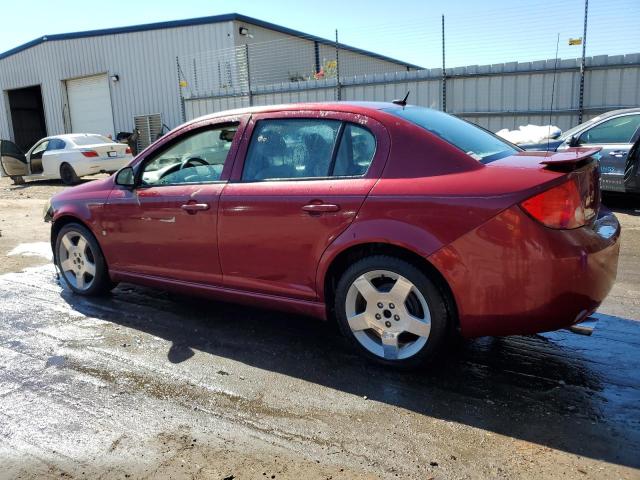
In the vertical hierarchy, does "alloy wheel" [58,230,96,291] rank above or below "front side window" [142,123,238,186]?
below

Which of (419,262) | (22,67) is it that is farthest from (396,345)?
(22,67)

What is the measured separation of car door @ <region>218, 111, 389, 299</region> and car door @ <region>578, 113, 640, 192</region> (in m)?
6.36

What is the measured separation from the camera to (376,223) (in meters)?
3.24

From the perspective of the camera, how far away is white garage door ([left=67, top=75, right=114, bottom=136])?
80.4ft

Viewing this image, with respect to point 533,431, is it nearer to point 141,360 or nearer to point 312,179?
point 312,179

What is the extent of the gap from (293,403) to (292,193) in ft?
4.32

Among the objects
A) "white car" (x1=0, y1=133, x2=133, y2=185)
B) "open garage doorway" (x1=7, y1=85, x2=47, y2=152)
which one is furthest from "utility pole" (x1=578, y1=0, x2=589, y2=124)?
"open garage doorway" (x1=7, y1=85, x2=47, y2=152)

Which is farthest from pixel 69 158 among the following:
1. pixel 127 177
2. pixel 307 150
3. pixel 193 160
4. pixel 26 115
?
pixel 26 115

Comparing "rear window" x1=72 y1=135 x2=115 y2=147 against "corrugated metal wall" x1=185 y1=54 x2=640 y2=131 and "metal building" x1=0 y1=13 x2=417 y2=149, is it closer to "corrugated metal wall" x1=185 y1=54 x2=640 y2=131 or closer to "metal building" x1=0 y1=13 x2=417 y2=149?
"metal building" x1=0 y1=13 x2=417 y2=149

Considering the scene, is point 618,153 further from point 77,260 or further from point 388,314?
point 77,260

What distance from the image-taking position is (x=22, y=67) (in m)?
27.5

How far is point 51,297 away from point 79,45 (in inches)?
906

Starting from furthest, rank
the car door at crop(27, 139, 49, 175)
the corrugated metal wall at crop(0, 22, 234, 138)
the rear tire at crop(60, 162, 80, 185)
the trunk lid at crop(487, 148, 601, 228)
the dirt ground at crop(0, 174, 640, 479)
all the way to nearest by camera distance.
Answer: the corrugated metal wall at crop(0, 22, 234, 138), the car door at crop(27, 139, 49, 175), the rear tire at crop(60, 162, 80, 185), the trunk lid at crop(487, 148, 601, 228), the dirt ground at crop(0, 174, 640, 479)

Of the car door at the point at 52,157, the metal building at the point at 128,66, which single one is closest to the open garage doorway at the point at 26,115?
the metal building at the point at 128,66
